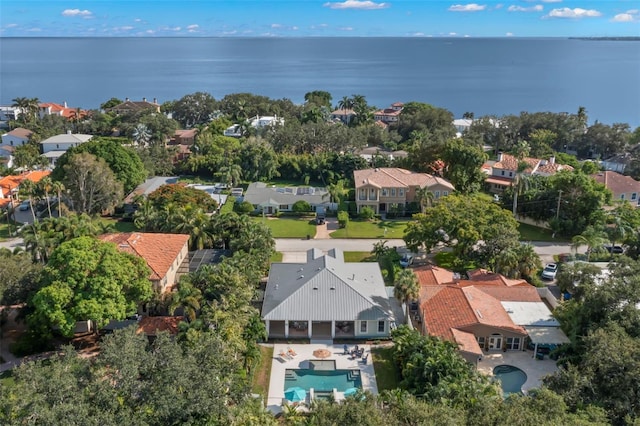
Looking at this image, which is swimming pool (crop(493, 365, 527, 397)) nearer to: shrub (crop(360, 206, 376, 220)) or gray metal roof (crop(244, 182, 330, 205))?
A: shrub (crop(360, 206, 376, 220))

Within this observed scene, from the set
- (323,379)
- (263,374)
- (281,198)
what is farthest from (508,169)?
(263,374)

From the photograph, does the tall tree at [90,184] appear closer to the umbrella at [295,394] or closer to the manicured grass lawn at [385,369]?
the umbrella at [295,394]

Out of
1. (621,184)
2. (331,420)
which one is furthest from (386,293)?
(621,184)

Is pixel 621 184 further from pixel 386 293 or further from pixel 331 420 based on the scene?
pixel 331 420

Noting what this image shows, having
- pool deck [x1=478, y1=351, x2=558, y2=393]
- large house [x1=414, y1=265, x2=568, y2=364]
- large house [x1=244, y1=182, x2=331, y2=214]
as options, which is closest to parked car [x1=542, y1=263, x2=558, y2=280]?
large house [x1=414, y1=265, x2=568, y2=364]

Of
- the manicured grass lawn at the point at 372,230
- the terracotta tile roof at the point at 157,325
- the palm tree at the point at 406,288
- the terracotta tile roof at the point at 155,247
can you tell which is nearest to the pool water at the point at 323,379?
the palm tree at the point at 406,288

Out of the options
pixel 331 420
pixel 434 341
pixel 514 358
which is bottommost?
pixel 514 358

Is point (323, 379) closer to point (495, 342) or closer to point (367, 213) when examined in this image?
point (495, 342)
